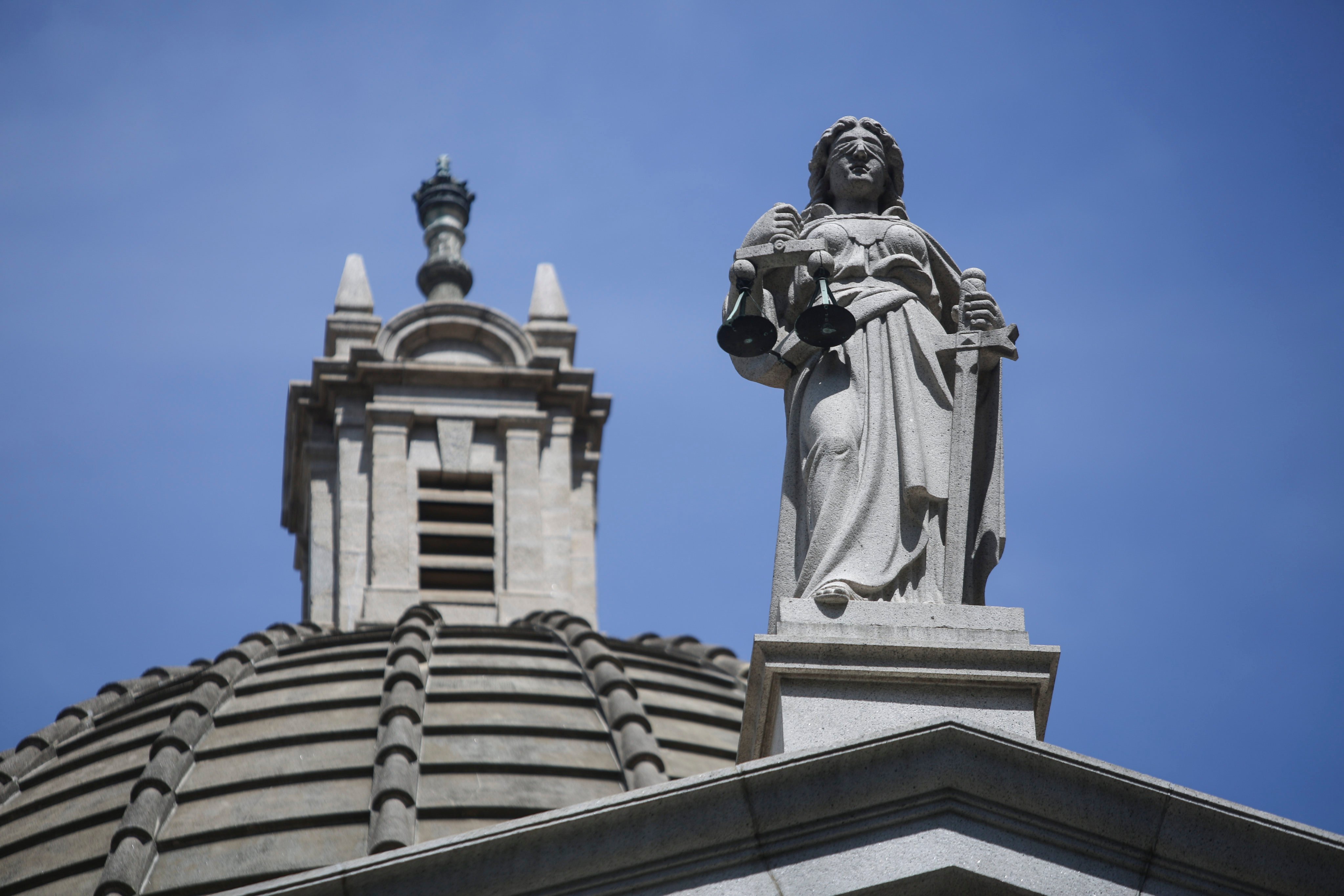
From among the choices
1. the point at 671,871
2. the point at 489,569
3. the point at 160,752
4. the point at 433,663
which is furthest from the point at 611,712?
the point at 671,871

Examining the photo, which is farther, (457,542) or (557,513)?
(557,513)

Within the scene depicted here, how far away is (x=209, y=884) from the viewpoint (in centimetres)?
2434

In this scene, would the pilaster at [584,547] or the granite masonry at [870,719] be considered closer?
the granite masonry at [870,719]

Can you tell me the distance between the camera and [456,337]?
39.7 metres

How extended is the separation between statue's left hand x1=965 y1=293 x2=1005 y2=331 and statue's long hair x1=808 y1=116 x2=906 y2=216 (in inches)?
40.0

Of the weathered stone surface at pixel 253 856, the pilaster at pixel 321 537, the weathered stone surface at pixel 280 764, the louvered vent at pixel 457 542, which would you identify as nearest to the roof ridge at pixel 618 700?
the louvered vent at pixel 457 542

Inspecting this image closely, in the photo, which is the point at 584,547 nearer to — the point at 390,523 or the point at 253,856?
the point at 390,523

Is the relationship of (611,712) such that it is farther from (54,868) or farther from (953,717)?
(953,717)

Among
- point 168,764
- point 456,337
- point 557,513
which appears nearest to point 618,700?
point 168,764

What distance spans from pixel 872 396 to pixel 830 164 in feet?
6.29

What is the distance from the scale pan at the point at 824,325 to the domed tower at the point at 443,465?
74.5ft

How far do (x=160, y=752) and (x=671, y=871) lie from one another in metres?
17.9

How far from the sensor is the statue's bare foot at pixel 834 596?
40.8 feet

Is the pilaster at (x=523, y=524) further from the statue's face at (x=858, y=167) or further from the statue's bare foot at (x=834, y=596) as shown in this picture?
the statue's bare foot at (x=834, y=596)
